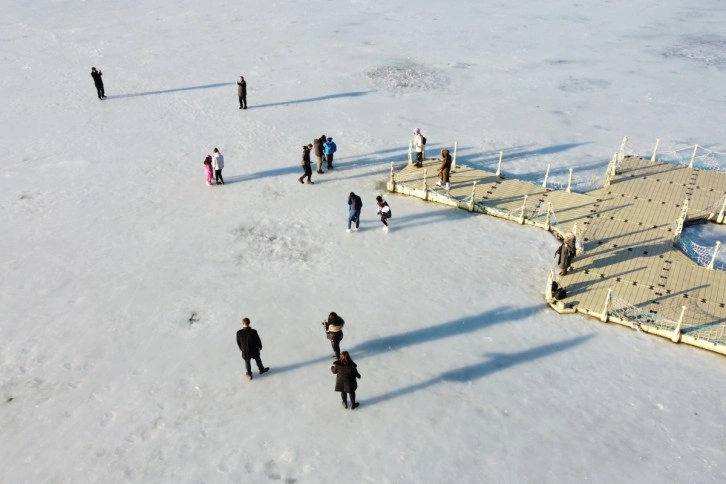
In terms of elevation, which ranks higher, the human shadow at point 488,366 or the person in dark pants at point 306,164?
the person in dark pants at point 306,164

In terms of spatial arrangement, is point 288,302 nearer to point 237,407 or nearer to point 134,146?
point 237,407

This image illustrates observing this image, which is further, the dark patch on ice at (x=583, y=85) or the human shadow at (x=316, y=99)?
the dark patch on ice at (x=583, y=85)

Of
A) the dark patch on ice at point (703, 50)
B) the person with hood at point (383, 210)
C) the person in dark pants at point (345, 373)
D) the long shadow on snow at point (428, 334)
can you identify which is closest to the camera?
the person in dark pants at point (345, 373)

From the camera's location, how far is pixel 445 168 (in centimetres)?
1869

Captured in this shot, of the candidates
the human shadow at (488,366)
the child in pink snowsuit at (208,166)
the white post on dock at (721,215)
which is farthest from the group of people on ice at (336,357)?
the white post on dock at (721,215)

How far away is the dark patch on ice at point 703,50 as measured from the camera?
32.2m

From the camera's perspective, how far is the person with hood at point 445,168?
60.3 ft

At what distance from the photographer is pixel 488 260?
15.9 m

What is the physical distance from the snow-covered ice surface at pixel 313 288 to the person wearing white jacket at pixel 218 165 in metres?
0.61

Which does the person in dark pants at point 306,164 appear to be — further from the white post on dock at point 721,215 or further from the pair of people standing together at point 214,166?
the white post on dock at point 721,215

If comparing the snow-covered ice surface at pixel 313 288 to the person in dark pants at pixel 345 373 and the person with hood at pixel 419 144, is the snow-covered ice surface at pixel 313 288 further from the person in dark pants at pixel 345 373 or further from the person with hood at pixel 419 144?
the person with hood at pixel 419 144

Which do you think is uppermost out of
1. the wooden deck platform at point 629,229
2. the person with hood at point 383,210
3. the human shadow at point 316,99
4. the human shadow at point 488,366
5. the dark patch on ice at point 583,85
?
the dark patch on ice at point 583,85

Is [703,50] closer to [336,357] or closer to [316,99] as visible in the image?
[316,99]

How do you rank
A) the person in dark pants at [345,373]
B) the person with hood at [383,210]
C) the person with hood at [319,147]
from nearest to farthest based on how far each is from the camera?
the person in dark pants at [345,373] → the person with hood at [383,210] → the person with hood at [319,147]
